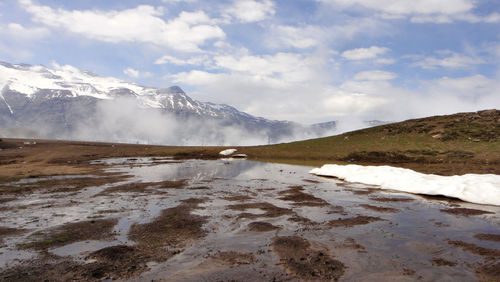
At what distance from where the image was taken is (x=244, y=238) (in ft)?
42.9

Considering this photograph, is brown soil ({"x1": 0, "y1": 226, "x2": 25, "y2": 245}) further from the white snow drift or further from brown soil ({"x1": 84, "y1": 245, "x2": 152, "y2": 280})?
the white snow drift

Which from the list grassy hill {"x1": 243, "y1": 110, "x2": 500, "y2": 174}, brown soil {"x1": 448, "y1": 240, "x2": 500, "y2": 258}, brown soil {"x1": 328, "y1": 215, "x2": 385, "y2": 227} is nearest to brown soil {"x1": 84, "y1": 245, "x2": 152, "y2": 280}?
brown soil {"x1": 328, "y1": 215, "x2": 385, "y2": 227}

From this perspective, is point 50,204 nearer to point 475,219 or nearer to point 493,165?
point 475,219

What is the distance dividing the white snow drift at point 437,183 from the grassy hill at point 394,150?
15446 millimetres

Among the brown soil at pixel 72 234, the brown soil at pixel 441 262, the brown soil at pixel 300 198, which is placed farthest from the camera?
the brown soil at pixel 300 198

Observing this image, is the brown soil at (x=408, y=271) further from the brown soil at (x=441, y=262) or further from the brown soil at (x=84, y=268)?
the brown soil at (x=84, y=268)

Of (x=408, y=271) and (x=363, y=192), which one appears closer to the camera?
(x=408, y=271)

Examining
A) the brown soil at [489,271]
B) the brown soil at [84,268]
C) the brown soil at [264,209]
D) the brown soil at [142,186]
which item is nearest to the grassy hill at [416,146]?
the brown soil at [142,186]

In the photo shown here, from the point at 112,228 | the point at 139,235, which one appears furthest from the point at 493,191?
the point at 112,228

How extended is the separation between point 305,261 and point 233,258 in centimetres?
284

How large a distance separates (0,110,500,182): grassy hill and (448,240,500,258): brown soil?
3158 cm

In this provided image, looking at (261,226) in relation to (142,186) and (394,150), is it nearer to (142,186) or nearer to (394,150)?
(142,186)

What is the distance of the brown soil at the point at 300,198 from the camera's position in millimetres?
20469

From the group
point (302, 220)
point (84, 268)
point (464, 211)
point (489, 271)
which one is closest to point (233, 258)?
point (84, 268)
